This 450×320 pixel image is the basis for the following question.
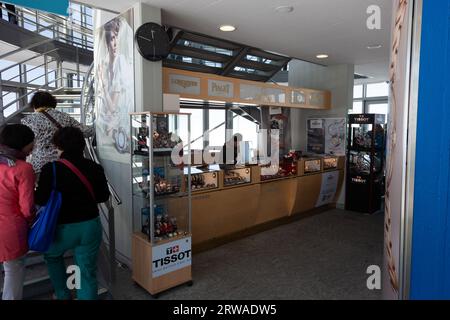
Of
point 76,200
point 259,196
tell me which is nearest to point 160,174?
point 76,200

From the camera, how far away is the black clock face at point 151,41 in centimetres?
318

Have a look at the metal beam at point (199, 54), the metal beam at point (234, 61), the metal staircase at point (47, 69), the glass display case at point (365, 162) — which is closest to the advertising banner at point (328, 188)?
the glass display case at point (365, 162)

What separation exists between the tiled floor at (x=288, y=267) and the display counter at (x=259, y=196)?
10.8 inches

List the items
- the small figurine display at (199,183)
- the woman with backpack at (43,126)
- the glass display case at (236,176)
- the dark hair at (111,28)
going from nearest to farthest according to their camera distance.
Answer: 1. the woman with backpack at (43,126)
2. the dark hair at (111,28)
3. the small figurine display at (199,183)
4. the glass display case at (236,176)

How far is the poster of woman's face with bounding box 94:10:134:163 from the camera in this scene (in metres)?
3.40

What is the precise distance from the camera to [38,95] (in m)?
2.73

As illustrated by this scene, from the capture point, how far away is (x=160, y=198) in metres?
3.16

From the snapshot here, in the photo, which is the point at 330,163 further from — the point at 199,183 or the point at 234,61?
the point at 199,183

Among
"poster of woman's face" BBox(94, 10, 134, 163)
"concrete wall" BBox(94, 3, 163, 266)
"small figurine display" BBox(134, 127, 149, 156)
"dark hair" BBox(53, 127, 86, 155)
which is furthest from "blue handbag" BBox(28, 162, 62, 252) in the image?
"poster of woman's face" BBox(94, 10, 134, 163)

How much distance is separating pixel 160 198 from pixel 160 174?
0.25 meters

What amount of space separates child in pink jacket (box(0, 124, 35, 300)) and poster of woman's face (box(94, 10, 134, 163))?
137cm

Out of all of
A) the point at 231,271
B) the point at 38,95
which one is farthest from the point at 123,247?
the point at 38,95

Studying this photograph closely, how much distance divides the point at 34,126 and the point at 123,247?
5.57 feet

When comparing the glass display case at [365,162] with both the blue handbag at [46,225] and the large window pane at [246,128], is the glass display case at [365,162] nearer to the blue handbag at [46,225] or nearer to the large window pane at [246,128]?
the large window pane at [246,128]
